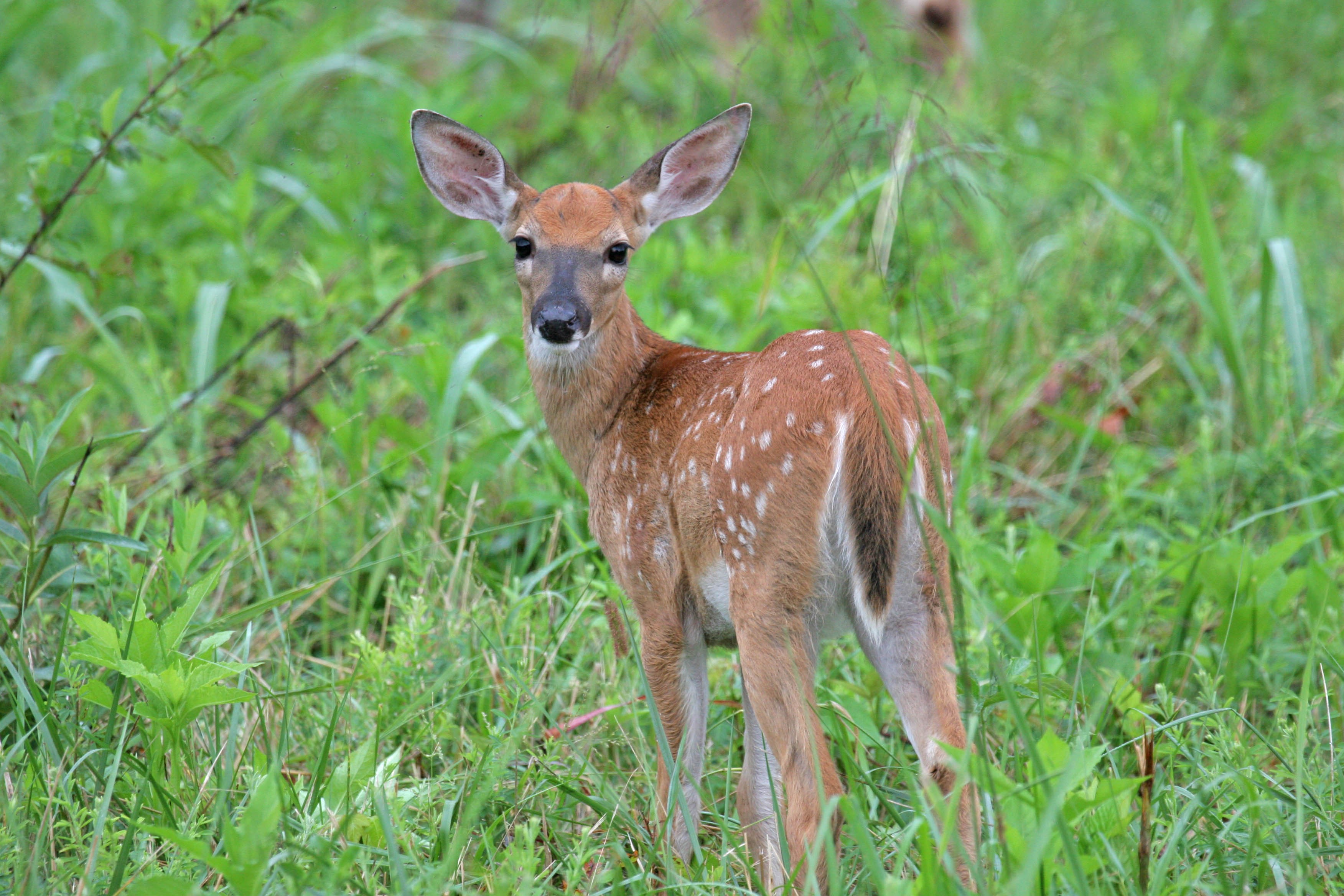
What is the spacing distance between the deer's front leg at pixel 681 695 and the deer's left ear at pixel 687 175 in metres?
1.28

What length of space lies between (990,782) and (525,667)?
1505 millimetres

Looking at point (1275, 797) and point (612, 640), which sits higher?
point (612, 640)

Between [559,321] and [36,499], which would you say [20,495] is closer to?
[36,499]

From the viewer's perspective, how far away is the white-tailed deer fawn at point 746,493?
2680 millimetres

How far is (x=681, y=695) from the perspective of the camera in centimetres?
306

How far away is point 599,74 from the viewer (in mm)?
3363

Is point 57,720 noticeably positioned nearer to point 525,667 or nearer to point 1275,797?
point 525,667

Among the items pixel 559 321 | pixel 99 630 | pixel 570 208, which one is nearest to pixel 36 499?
pixel 99 630

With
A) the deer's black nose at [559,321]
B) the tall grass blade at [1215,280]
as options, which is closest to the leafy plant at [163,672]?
the deer's black nose at [559,321]

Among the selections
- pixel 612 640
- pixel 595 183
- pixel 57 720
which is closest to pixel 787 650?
pixel 612 640

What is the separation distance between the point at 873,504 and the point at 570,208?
1376 mm

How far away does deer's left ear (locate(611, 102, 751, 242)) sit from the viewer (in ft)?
11.8

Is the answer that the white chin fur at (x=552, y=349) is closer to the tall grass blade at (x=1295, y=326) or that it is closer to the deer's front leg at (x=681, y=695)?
the deer's front leg at (x=681, y=695)

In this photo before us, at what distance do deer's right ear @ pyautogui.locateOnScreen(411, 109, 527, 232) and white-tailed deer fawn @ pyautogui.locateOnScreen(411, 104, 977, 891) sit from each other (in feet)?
0.04
